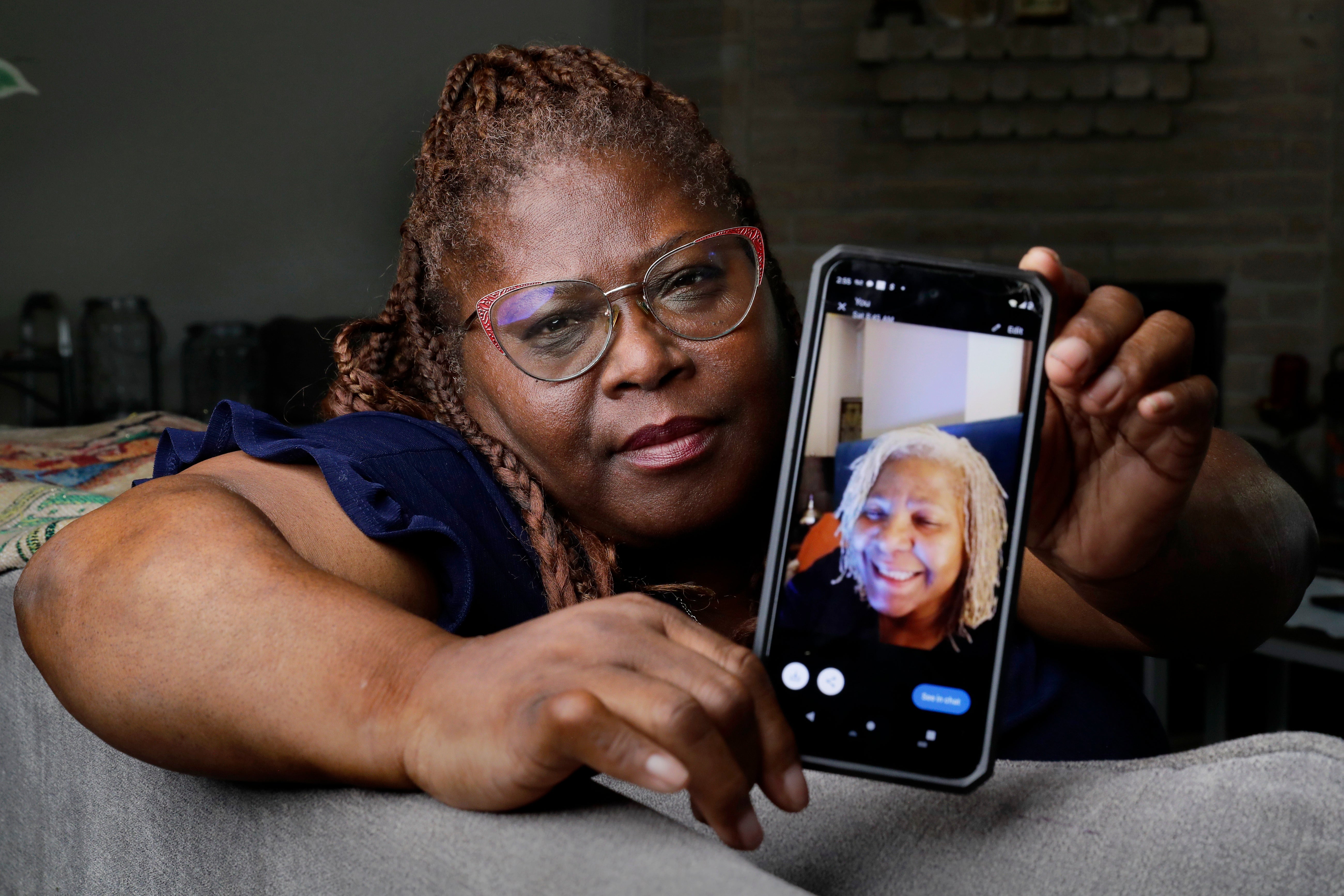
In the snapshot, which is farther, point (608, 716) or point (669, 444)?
point (669, 444)

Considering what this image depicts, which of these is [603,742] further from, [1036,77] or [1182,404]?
[1036,77]

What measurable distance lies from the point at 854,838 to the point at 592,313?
1.35ft

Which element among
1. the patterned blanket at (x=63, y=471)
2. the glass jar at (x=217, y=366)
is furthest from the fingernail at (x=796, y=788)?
the glass jar at (x=217, y=366)

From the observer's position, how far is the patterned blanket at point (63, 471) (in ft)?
2.59

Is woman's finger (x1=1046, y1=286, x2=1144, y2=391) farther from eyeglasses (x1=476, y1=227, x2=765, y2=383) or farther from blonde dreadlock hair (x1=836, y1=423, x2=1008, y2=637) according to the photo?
eyeglasses (x1=476, y1=227, x2=765, y2=383)

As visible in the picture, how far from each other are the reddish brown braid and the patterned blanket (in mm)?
180

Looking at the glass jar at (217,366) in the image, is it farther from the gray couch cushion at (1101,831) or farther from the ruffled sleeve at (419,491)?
the gray couch cushion at (1101,831)

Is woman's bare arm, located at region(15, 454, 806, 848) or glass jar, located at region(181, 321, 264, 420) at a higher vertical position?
woman's bare arm, located at region(15, 454, 806, 848)

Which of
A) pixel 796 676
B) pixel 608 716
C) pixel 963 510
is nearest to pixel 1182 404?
pixel 963 510

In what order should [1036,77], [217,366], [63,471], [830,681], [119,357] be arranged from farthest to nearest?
[1036,77] → [217,366] → [119,357] → [63,471] → [830,681]

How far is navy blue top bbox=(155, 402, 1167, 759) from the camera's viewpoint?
0.60 meters

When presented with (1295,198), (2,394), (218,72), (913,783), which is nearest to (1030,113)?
(1295,198)

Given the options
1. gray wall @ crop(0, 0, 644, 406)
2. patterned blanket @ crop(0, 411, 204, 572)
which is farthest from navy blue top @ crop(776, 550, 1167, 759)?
gray wall @ crop(0, 0, 644, 406)

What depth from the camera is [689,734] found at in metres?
0.36
